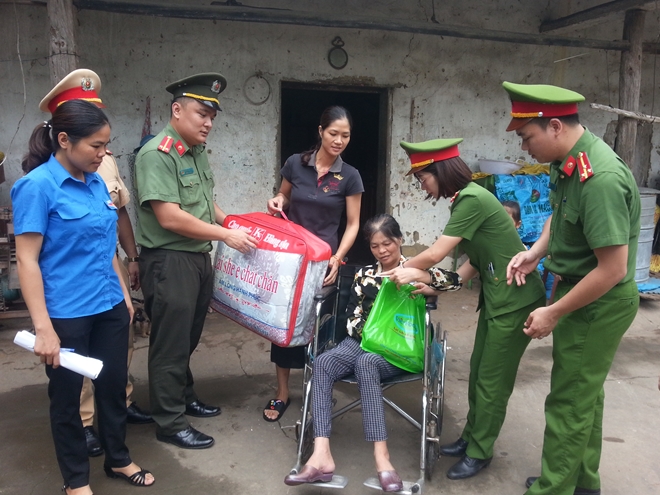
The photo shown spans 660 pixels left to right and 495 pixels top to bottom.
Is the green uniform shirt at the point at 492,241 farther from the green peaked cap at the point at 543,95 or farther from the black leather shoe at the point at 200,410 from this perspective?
the black leather shoe at the point at 200,410

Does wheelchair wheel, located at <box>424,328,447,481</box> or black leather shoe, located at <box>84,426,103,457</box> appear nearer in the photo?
wheelchair wheel, located at <box>424,328,447,481</box>

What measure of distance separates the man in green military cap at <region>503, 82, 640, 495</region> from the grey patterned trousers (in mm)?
715

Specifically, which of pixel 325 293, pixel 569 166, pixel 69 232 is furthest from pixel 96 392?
pixel 569 166

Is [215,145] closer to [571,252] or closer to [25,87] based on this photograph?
[25,87]

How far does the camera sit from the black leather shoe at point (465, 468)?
257cm

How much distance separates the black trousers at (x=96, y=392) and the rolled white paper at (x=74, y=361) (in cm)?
11

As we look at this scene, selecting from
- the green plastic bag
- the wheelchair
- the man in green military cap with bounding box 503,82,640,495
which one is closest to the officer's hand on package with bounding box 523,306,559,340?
the man in green military cap with bounding box 503,82,640,495

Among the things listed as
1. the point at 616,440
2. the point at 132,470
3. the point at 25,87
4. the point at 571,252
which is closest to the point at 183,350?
the point at 132,470

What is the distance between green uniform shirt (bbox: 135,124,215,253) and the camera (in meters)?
2.53

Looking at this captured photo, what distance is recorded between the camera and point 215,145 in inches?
206

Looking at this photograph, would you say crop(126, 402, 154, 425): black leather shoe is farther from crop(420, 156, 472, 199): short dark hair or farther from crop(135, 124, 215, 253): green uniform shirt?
crop(420, 156, 472, 199): short dark hair

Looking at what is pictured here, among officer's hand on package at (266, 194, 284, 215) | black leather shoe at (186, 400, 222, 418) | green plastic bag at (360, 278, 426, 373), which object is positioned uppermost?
officer's hand on package at (266, 194, 284, 215)

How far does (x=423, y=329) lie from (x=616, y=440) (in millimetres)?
1341

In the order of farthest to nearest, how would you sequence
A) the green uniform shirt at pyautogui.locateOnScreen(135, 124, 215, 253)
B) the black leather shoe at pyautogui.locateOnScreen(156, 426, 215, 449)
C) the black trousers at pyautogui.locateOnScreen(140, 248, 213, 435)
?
the black leather shoe at pyautogui.locateOnScreen(156, 426, 215, 449) < the black trousers at pyautogui.locateOnScreen(140, 248, 213, 435) < the green uniform shirt at pyautogui.locateOnScreen(135, 124, 215, 253)
